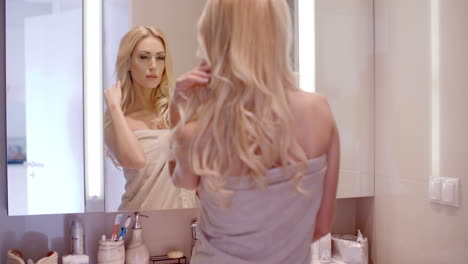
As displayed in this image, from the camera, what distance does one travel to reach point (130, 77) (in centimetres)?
147

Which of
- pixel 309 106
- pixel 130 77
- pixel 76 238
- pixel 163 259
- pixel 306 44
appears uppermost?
pixel 306 44

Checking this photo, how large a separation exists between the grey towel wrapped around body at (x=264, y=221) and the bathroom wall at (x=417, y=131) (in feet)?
2.12

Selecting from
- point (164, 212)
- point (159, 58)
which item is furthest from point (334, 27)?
point (164, 212)

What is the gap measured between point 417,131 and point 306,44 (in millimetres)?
512

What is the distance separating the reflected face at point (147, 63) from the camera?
57.9 inches

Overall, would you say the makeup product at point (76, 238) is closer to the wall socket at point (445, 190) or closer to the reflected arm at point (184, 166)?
the reflected arm at point (184, 166)

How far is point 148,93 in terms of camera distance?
1485mm

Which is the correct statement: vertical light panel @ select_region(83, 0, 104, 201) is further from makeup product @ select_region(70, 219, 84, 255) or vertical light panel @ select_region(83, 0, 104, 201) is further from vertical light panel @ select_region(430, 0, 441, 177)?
vertical light panel @ select_region(430, 0, 441, 177)

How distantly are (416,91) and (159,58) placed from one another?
886 millimetres

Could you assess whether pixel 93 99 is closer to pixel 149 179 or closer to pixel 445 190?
pixel 149 179

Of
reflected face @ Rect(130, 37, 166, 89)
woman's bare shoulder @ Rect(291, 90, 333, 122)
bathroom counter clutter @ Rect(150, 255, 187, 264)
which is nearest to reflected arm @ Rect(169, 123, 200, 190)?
woman's bare shoulder @ Rect(291, 90, 333, 122)

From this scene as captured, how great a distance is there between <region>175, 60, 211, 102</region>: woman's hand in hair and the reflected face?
617 millimetres

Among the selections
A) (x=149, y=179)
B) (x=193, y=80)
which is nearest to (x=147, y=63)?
(x=149, y=179)

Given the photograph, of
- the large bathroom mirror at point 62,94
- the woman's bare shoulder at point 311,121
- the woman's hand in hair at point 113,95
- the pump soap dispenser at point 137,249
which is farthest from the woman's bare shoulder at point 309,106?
the pump soap dispenser at point 137,249
